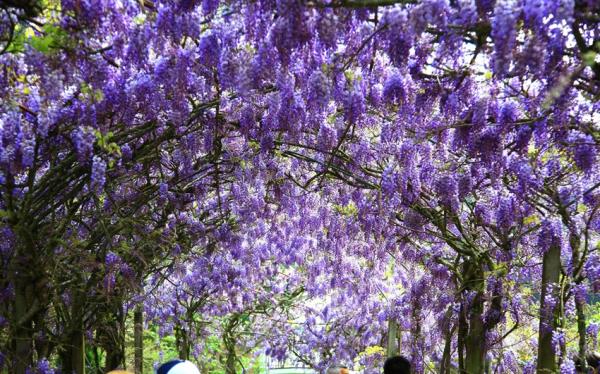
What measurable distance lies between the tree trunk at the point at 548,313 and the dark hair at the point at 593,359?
22cm

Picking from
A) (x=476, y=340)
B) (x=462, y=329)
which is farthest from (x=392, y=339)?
(x=476, y=340)

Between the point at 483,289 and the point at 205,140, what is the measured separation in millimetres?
2558

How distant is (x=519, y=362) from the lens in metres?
8.31

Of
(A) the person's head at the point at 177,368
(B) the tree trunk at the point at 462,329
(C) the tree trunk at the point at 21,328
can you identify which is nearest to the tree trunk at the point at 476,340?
(B) the tree trunk at the point at 462,329

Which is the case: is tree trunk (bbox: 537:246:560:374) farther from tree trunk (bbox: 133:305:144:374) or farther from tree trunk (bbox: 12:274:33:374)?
tree trunk (bbox: 133:305:144:374)

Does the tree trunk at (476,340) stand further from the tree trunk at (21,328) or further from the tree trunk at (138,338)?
the tree trunk at (138,338)

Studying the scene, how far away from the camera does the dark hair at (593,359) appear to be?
15.1 feet

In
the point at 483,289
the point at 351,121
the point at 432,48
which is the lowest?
the point at 483,289

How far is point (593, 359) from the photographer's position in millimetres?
4621

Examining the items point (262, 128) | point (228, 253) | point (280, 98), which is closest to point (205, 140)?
point (262, 128)

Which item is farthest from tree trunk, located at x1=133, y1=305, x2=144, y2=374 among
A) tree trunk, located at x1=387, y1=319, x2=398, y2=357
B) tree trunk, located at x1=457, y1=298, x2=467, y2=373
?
tree trunk, located at x1=457, y1=298, x2=467, y2=373

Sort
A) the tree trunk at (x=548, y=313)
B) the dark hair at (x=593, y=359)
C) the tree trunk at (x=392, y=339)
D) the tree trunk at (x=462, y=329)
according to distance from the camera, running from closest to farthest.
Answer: the dark hair at (x=593, y=359), the tree trunk at (x=548, y=313), the tree trunk at (x=462, y=329), the tree trunk at (x=392, y=339)

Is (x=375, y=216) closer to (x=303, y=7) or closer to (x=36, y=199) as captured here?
(x=36, y=199)

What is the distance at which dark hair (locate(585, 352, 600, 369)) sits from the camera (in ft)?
15.1
